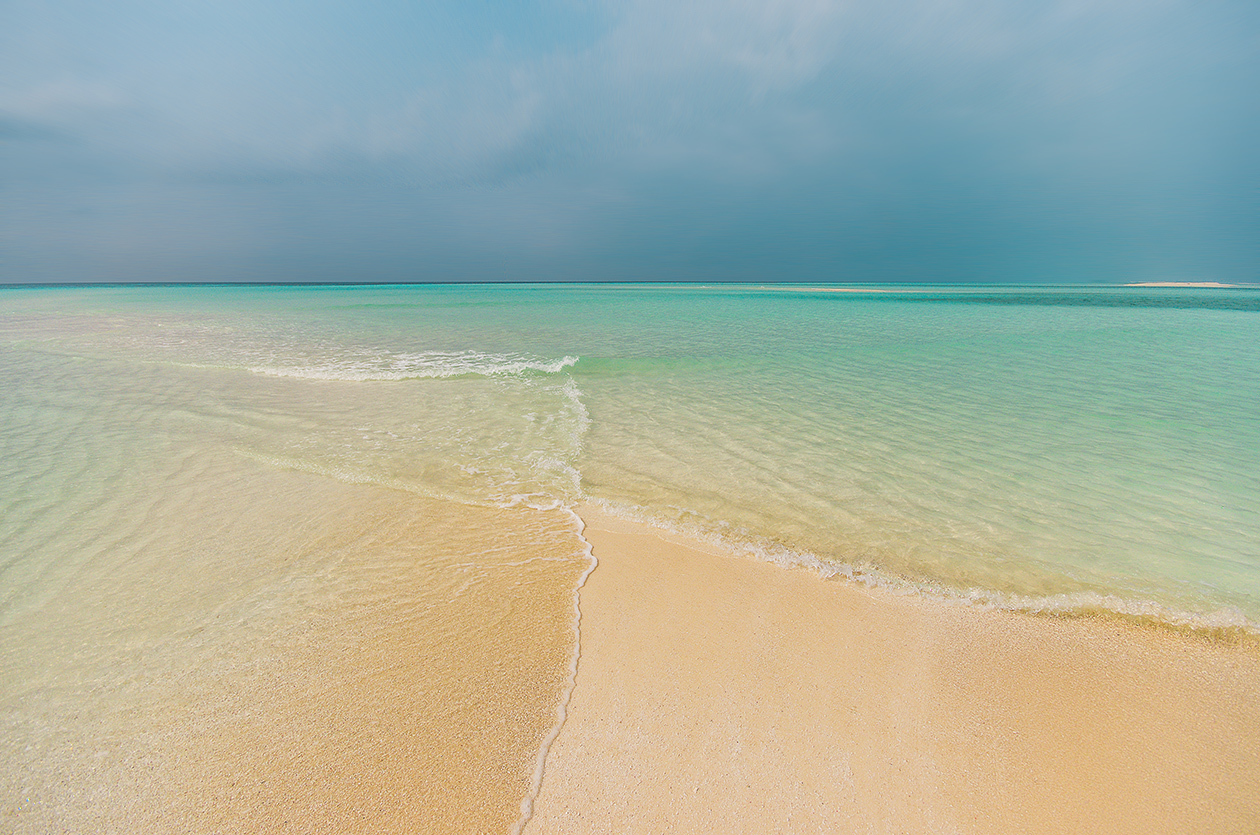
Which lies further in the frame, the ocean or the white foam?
the ocean

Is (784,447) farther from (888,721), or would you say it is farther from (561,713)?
(561,713)

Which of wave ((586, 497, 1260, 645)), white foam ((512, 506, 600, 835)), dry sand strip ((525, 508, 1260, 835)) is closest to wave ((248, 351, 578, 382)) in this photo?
white foam ((512, 506, 600, 835))

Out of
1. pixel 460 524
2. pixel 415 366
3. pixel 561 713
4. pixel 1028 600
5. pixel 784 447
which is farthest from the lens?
pixel 415 366

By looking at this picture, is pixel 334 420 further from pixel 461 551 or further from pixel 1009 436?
pixel 1009 436

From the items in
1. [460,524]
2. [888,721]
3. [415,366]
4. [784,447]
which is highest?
[415,366]

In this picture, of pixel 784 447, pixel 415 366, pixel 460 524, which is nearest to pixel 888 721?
pixel 460 524

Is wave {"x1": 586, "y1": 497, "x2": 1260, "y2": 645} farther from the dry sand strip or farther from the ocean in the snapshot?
the dry sand strip

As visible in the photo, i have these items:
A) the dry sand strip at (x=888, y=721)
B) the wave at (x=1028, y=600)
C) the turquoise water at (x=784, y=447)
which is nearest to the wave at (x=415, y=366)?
the turquoise water at (x=784, y=447)
